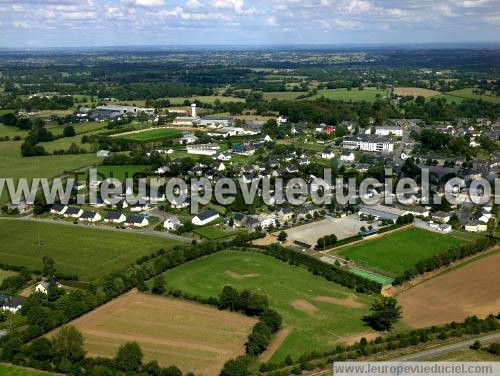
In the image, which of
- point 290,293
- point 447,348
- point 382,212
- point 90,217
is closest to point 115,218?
point 90,217

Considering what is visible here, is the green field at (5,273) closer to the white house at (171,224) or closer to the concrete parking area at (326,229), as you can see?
the white house at (171,224)

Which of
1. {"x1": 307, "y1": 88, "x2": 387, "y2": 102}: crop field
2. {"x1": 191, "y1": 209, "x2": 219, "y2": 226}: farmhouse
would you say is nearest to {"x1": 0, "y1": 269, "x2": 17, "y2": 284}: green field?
{"x1": 191, "y1": 209, "x2": 219, "y2": 226}: farmhouse

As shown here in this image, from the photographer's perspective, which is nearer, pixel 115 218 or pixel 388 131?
pixel 115 218

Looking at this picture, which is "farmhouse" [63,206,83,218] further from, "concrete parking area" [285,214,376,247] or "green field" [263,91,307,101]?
"green field" [263,91,307,101]

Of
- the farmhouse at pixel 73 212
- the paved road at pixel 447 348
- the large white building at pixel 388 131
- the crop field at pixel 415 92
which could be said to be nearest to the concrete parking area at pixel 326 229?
the paved road at pixel 447 348

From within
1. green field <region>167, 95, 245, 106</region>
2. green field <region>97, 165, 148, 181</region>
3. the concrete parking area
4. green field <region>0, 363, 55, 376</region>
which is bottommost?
green field <region>0, 363, 55, 376</region>

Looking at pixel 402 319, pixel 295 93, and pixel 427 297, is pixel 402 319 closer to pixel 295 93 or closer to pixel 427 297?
pixel 427 297

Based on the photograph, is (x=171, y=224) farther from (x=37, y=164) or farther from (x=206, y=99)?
(x=206, y=99)
